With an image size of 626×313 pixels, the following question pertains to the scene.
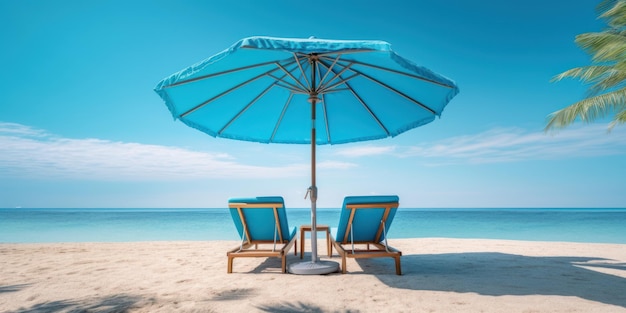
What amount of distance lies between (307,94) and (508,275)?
10.1 feet

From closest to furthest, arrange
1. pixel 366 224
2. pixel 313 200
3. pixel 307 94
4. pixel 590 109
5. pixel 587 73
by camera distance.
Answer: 1. pixel 313 200
2. pixel 366 224
3. pixel 307 94
4. pixel 590 109
5. pixel 587 73

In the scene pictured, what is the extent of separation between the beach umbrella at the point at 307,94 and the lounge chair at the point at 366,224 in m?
0.31

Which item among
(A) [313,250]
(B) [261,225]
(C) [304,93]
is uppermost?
(C) [304,93]

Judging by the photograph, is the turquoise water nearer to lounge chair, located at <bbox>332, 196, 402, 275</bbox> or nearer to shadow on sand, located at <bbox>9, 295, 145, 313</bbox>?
lounge chair, located at <bbox>332, 196, 402, 275</bbox>

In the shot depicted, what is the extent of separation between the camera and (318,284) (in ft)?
10.1

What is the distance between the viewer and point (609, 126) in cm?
802

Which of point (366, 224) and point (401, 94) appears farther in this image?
point (401, 94)

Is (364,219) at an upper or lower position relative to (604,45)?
lower

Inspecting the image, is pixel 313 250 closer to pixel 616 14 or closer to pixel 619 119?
pixel 619 119

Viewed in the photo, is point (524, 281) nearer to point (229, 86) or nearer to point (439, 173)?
point (229, 86)

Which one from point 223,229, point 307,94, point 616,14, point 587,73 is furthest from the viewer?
point 223,229

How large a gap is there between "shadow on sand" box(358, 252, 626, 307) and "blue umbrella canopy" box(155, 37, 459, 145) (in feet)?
6.18

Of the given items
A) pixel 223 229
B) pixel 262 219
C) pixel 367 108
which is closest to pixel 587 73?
pixel 367 108

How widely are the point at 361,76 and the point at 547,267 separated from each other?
3.29 m
